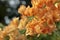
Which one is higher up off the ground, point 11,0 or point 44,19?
point 44,19

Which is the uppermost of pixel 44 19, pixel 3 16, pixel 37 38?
pixel 44 19

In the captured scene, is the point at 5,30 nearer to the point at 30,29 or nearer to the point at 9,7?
the point at 30,29

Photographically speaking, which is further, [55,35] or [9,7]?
[9,7]

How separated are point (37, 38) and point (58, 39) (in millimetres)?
173

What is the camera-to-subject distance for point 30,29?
2281 millimetres

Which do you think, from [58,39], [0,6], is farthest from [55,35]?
[0,6]

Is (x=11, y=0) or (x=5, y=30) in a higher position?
(x=5, y=30)

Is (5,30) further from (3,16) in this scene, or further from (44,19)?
(3,16)

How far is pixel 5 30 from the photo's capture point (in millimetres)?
2422

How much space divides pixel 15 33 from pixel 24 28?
0.45 feet

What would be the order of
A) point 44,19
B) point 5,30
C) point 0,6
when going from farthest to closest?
point 0,6 → point 5,30 → point 44,19

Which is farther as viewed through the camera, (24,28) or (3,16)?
(3,16)

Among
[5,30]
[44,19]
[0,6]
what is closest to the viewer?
[44,19]

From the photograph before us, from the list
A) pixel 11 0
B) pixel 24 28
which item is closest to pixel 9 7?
pixel 11 0
